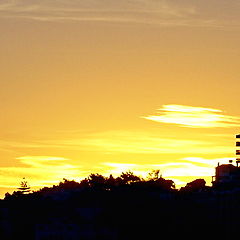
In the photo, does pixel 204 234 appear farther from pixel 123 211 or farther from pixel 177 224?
pixel 123 211

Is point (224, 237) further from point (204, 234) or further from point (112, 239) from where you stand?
point (112, 239)

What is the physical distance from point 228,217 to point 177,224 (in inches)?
383

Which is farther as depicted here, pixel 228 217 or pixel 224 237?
pixel 228 217

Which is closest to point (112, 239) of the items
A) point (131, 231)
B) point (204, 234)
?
point (131, 231)

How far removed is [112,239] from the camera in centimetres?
19262

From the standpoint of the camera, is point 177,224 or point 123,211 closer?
point 177,224

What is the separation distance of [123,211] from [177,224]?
15770mm

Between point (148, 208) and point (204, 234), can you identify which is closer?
point (204, 234)

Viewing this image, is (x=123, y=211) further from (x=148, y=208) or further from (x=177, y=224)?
(x=177, y=224)

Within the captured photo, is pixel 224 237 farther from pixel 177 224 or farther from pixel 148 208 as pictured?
pixel 148 208

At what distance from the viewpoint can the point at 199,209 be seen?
197625 mm

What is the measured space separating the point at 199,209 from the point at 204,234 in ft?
57.8

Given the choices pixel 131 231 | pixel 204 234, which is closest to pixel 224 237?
pixel 204 234

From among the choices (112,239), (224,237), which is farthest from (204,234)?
(112,239)
